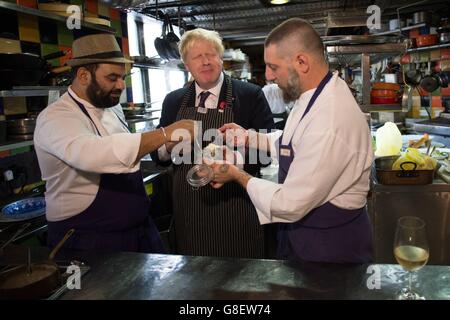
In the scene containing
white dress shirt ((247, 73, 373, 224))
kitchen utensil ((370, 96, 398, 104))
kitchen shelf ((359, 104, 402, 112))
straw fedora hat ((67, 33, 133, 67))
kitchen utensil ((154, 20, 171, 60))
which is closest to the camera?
white dress shirt ((247, 73, 373, 224))

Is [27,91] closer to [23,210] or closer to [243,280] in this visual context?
[23,210]

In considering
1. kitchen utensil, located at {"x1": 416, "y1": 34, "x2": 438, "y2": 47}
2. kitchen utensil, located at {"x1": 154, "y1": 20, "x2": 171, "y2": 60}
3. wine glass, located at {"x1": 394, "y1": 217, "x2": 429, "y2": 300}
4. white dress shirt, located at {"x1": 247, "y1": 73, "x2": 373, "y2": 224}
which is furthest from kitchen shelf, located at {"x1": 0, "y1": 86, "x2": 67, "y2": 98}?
kitchen utensil, located at {"x1": 416, "y1": 34, "x2": 438, "y2": 47}

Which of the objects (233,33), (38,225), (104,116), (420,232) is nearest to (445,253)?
(420,232)

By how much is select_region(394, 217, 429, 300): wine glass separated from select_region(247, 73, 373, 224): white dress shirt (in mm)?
294

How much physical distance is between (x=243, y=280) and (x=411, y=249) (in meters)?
0.54

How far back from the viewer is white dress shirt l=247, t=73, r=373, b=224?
1321 millimetres

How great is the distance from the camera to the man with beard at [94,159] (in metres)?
1.53

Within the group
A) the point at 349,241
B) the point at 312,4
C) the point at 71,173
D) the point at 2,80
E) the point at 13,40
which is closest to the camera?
the point at 349,241

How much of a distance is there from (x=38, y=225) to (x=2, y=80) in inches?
34.7

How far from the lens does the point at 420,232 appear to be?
1141 mm

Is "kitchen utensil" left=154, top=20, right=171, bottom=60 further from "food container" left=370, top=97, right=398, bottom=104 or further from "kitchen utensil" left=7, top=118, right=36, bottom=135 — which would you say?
"food container" left=370, top=97, right=398, bottom=104

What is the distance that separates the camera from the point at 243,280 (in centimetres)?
125

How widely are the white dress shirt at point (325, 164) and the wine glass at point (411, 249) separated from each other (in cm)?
29
